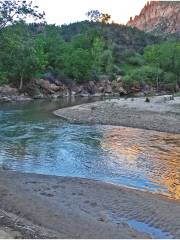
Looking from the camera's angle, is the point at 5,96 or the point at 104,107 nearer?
the point at 104,107

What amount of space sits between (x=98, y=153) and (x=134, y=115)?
54.4 feet

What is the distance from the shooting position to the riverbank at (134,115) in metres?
34.8

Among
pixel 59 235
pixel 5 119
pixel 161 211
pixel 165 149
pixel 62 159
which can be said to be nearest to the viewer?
pixel 59 235

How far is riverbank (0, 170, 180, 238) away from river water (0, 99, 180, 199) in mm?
1720

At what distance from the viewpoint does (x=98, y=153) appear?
23953 millimetres

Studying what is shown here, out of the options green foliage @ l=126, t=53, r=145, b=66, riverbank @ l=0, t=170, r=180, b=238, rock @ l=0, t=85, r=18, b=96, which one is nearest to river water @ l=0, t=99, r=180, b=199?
riverbank @ l=0, t=170, r=180, b=238

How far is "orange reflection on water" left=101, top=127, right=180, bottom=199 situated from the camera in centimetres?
1823

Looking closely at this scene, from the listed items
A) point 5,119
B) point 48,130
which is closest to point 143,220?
point 48,130

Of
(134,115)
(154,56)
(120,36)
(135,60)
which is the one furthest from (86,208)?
(120,36)

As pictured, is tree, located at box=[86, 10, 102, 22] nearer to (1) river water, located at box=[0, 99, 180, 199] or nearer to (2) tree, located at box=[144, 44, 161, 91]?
(2) tree, located at box=[144, 44, 161, 91]

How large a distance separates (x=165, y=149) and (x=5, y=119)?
65.9 ft

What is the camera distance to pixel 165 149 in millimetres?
25156

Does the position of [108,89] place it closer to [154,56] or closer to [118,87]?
[118,87]

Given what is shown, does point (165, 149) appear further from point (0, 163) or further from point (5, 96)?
point (5, 96)
